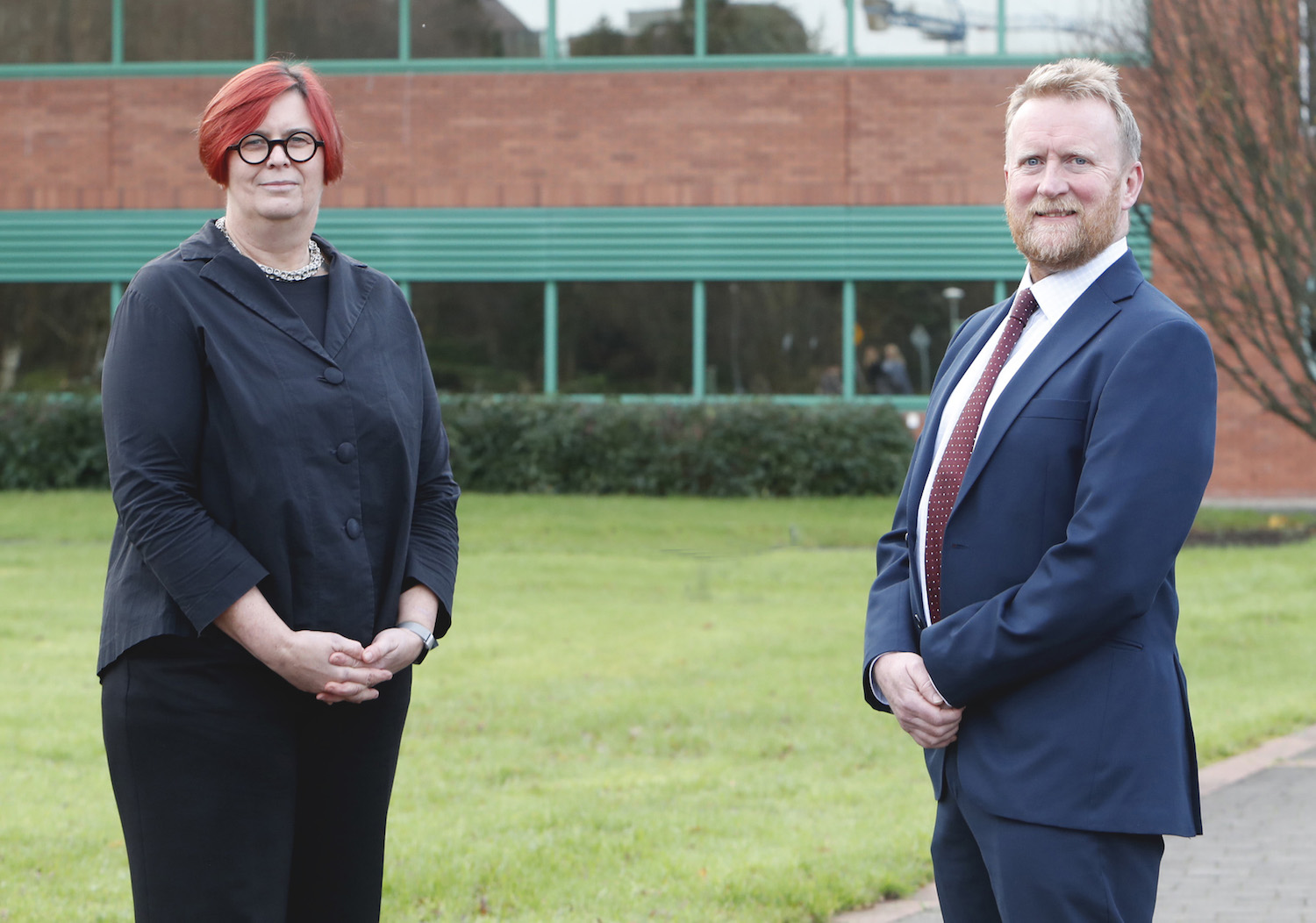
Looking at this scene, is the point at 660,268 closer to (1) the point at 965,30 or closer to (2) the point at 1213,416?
(1) the point at 965,30

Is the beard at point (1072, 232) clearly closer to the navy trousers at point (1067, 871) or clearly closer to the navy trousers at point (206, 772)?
the navy trousers at point (1067, 871)

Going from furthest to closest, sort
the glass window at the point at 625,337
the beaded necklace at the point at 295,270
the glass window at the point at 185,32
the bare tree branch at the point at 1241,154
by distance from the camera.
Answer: the glass window at the point at 185,32, the glass window at the point at 625,337, the bare tree branch at the point at 1241,154, the beaded necklace at the point at 295,270

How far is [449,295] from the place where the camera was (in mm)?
19812

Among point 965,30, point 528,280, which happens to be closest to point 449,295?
point 528,280

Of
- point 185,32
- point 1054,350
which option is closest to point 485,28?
point 185,32

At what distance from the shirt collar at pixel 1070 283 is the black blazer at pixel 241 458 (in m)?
1.27

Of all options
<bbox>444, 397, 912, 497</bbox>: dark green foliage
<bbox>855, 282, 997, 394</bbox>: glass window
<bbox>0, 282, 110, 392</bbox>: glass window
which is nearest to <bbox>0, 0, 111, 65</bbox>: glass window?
<bbox>0, 282, 110, 392</bbox>: glass window

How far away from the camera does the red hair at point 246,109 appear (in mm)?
2721

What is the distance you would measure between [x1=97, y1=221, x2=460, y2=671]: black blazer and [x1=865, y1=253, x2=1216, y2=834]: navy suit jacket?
1098mm

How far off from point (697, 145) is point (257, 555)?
17.6 metres

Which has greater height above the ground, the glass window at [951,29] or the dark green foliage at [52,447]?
the glass window at [951,29]

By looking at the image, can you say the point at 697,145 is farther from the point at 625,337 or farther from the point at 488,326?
the point at 488,326

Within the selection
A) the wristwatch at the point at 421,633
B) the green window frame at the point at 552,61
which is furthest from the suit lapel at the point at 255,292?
the green window frame at the point at 552,61

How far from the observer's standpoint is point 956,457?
2666mm
